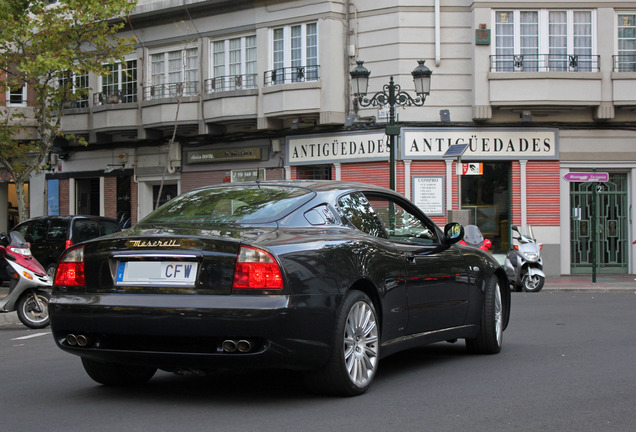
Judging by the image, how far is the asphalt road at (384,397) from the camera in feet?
16.6

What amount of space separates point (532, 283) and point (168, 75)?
13842mm

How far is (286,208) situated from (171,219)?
0.86 meters

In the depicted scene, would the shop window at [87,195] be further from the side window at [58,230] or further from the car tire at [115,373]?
the car tire at [115,373]

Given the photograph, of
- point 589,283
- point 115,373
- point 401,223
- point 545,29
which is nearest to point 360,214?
point 401,223

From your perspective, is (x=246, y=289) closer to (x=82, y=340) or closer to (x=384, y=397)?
(x=82, y=340)

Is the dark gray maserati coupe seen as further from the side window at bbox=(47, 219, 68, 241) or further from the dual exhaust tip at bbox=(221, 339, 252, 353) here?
the side window at bbox=(47, 219, 68, 241)

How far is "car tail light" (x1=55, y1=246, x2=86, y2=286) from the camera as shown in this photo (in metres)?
5.71

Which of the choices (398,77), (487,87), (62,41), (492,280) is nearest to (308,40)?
(398,77)

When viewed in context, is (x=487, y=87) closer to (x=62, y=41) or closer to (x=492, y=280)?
(x=62, y=41)

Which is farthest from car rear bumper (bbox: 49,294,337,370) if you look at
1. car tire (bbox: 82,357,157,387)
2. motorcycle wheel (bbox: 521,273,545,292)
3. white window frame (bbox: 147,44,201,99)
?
white window frame (bbox: 147,44,201,99)

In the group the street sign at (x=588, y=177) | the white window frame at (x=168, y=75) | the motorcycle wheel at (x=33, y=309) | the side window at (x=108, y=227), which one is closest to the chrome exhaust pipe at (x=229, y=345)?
the motorcycle wheel at (x=33, y=309)

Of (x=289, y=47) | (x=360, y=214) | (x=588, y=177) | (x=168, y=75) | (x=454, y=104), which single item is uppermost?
(x=289, y=47)

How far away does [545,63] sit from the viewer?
2328cm

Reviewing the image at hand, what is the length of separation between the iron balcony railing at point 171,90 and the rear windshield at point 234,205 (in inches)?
790
